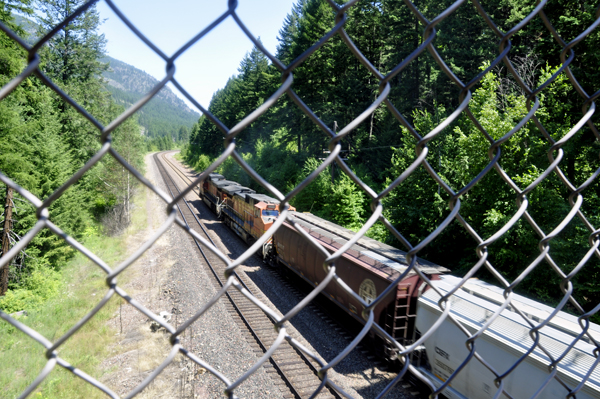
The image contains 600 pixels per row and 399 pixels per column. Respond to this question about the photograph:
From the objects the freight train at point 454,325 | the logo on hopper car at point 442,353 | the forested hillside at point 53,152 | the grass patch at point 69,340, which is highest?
the forested hillside at point 53,152

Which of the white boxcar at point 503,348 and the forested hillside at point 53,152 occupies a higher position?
the forested hillside at point 53,152

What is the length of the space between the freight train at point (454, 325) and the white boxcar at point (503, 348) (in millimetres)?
14

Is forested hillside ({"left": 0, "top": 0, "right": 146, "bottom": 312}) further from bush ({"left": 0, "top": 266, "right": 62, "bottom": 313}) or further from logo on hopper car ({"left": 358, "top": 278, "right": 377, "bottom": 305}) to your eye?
logo on hopper car ({"left": 358, "top": 278, "right": 377, "bottom": 305})

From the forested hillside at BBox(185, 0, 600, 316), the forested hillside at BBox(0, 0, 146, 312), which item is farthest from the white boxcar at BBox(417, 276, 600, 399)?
the forested hillside at BBox(0, 0, 146, 312)

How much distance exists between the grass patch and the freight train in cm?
636

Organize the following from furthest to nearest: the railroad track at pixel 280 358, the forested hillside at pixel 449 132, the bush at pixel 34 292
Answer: the bush at pixel 34 292 < the forested hillside at pixel 449 132 < the railroad track at pixel 280 358

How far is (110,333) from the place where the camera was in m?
11.0

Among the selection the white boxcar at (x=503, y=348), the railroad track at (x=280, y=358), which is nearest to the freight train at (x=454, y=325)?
the white boxcar at (x=503, y=348)

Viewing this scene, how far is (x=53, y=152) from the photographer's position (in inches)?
633

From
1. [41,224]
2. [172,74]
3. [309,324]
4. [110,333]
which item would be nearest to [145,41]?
[172,74]

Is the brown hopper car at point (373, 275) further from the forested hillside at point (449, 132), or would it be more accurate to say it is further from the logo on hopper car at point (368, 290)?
the forested hillside at point (449, 132)

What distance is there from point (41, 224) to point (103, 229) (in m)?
23.0

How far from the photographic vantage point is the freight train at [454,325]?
18.5ft

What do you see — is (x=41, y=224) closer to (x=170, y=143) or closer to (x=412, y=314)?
(x=412, y=314)
